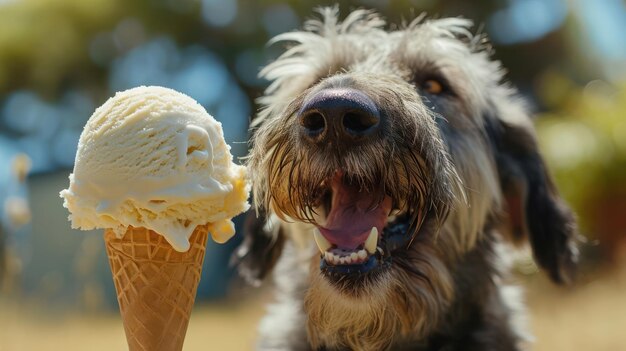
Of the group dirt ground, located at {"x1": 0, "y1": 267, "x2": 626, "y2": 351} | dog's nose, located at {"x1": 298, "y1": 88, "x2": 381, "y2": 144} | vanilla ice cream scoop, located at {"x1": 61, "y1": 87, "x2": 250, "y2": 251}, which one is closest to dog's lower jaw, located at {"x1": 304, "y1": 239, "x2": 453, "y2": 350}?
dog's nose, located at {"x1": 298, "y1": 88, "x2": 381, "y2": 144}

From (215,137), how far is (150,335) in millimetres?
683

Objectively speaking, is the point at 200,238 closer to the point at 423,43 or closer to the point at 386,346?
the point at 386,346

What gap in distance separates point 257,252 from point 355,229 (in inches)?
46.9

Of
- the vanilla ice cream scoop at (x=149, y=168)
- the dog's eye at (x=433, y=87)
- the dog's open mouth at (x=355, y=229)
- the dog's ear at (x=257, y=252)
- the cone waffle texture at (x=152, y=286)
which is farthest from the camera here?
the dog's ear at (x=257, y=252)

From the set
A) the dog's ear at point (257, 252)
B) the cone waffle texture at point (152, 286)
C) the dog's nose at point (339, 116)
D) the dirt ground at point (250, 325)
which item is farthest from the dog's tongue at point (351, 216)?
the dirt ground at point (250, 325)

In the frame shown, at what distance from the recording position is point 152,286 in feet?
7.68

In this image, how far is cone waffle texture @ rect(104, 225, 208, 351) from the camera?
2316mm

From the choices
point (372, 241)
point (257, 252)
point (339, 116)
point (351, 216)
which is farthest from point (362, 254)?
point (257, 252)

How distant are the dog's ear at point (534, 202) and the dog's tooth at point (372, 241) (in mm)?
1176

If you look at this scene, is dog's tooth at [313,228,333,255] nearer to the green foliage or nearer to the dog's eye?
the dog's eye

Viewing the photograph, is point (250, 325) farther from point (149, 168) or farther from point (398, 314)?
point (149, 168)

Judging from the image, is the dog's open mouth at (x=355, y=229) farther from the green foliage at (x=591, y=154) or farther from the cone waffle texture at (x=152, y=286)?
the green foliage at (x=591, y=154)

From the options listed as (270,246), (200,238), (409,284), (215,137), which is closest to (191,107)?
(215,137)

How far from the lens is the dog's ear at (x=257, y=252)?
3.83m
